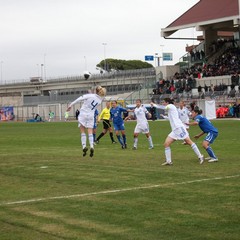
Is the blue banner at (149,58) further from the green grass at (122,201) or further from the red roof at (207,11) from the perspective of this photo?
the green grass at (122,201)

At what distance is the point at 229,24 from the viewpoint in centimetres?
8100

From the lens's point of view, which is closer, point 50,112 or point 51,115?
Result: point 51,115

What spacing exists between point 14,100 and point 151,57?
3203 centimetres

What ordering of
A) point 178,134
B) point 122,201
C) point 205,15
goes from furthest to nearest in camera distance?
1. point 205,15
2. point 178,134
3. point 122,201

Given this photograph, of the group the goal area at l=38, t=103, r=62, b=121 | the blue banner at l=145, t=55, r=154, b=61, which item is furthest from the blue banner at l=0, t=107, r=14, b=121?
the blue banner at l=145, t=55, r=154, b=61

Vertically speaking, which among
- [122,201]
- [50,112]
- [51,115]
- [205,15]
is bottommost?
[122,201]

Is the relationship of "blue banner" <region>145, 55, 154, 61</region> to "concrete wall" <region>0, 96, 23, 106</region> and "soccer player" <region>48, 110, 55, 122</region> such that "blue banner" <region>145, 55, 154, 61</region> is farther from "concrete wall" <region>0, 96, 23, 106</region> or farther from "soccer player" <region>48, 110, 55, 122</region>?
"concrete wall" <region>0, 96, 23, 106</region>

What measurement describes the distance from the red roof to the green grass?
62.1 m

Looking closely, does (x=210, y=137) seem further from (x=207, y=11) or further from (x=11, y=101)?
(x=11, y=101)

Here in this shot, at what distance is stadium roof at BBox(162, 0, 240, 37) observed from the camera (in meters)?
77.3

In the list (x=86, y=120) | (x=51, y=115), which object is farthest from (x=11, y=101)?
(x=86, y=120)

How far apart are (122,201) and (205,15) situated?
73541 mm

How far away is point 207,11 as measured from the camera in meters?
82.9

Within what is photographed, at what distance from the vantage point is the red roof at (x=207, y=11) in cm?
7812
